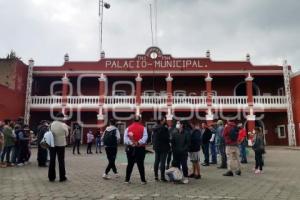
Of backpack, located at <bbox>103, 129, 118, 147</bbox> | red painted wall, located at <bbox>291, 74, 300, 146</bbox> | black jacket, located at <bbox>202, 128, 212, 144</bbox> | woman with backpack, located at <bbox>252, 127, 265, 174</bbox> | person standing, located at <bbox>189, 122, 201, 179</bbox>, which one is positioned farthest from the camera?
red painted wall, located at <bbox>291, 74, 300, 146</bbox>

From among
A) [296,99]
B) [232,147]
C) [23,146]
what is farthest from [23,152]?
[296,99]

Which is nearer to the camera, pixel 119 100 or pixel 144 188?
pixel 144 188

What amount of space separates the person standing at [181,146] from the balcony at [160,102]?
18.4 m

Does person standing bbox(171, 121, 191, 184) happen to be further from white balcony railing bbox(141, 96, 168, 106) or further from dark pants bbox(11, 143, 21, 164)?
white balcony railing bbox(141, 96, 168, 106)

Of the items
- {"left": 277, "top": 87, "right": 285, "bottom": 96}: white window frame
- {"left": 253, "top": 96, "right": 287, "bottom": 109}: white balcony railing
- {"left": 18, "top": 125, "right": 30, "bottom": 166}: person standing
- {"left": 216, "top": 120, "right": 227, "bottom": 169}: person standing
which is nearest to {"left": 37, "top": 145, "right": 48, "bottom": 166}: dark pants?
{"left": 18, "top": 125, "right": 30, "bottom": 166}: person standing

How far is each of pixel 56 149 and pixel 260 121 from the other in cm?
2392

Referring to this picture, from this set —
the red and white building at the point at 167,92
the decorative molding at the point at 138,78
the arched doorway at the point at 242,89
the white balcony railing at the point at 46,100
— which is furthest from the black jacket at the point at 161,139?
the arched doorway at the point at 242,89

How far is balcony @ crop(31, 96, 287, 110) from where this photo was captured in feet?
89.8

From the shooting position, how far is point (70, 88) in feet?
97.8

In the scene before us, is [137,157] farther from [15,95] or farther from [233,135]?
[15,95]

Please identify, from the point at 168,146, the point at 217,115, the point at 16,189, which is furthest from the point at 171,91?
the point at 16,189

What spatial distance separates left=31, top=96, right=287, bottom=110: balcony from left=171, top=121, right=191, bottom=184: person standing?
18433 millimetres

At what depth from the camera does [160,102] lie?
90.4 ft

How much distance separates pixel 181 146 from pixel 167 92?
19.2m
